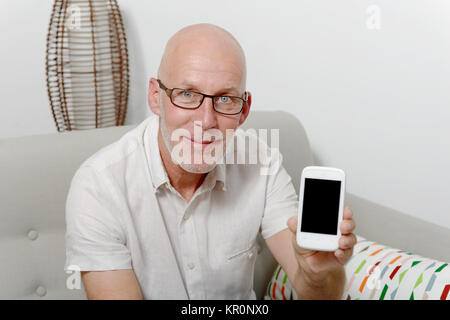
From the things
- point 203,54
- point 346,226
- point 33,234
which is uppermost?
point 203,54

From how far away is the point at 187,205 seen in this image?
3.45 feet

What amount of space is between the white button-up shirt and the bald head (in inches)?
6.8

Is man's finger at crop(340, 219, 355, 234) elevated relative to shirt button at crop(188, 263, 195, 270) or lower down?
elevated

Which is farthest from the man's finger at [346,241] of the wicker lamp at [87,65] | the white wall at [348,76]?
the wicker lamp at [87,65]

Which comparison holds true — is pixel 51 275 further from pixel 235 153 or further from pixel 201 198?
pixel 235 153

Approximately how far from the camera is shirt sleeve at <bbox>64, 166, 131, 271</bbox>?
3.10 feet

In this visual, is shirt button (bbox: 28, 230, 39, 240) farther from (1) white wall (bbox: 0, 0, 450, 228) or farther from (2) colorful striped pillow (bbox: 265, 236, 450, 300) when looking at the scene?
(1) white wall (bbox: 0, 0, 450, 228)

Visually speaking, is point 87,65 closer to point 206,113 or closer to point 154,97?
point 154,97

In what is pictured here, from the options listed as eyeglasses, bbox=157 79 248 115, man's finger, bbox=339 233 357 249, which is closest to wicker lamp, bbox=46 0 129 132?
eyeglasses, bbox=157 79 248 115

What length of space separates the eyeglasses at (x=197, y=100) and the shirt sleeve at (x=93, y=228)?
0.72 feet

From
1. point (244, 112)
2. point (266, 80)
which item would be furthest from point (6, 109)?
point (244, 112)

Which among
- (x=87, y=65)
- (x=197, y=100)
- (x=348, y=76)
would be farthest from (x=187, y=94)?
(x=87, y=65)

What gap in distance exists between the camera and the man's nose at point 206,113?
95 cm

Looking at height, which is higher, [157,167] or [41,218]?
[157,167]
